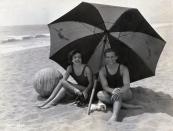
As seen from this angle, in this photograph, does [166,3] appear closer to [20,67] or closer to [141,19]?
[20,67]

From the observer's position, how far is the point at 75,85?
6668 millimetres

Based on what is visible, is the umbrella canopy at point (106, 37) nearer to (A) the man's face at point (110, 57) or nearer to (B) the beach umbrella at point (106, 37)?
(B) the beach umbrella at point (106, 37)

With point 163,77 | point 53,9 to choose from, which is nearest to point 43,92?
point 163,77

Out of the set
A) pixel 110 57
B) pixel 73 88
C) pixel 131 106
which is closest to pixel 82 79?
pixel 73 88

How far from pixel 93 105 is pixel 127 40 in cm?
132

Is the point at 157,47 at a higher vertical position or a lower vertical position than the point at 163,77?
higher

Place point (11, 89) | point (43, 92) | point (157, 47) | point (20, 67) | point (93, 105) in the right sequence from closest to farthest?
point (93, 105)
point (157, 47)
point (43, 92)
point (11, 89)
point (20, 67)

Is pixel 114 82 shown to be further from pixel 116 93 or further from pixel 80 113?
pixel 80 113

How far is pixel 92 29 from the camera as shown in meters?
6.66

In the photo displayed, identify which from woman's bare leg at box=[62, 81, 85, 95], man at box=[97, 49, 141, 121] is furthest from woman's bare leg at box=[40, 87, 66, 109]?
man at box=[97, 49, 141, 121]

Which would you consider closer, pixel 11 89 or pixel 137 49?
pixel 137 49

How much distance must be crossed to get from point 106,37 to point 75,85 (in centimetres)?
104

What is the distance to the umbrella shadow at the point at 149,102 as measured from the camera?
622 centimetres

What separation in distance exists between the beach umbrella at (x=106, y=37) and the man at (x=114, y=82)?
40 centimetres
